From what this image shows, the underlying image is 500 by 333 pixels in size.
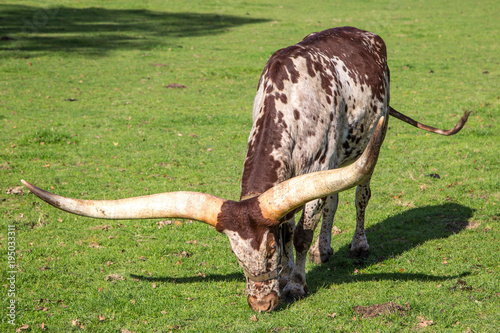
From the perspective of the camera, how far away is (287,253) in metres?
5.62

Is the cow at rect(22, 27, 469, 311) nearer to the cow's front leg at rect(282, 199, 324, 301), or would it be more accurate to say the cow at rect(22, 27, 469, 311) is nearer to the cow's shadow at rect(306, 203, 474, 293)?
the cow's front leg at rect(282, 199, 324, 301)

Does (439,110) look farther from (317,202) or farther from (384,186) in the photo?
(317,202)

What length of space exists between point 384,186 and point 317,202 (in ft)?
13.7

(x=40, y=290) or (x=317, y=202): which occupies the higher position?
(x=317, y=202)

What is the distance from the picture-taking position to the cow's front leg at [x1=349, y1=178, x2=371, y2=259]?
7.19m

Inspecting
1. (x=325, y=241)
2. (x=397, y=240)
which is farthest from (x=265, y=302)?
(x=397, y=240)

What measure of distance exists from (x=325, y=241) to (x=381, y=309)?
1.76 metres

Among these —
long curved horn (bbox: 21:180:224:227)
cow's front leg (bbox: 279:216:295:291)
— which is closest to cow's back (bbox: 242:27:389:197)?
long curved horn (bbox: 21:180:224:227)

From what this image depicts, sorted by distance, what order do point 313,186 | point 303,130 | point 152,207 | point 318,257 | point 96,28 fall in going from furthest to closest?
point 96,28 → point 318,257 → point 303,130 → point 152,207 → point 313,186

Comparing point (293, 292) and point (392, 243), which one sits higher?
point (293, 292)

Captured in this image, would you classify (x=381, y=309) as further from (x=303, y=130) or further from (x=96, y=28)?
(x=96, y=28)

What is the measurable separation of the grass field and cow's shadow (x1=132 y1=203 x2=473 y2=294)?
1.2 inches

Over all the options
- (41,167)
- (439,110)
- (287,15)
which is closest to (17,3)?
(287,15)

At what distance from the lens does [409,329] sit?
521 centimetres
